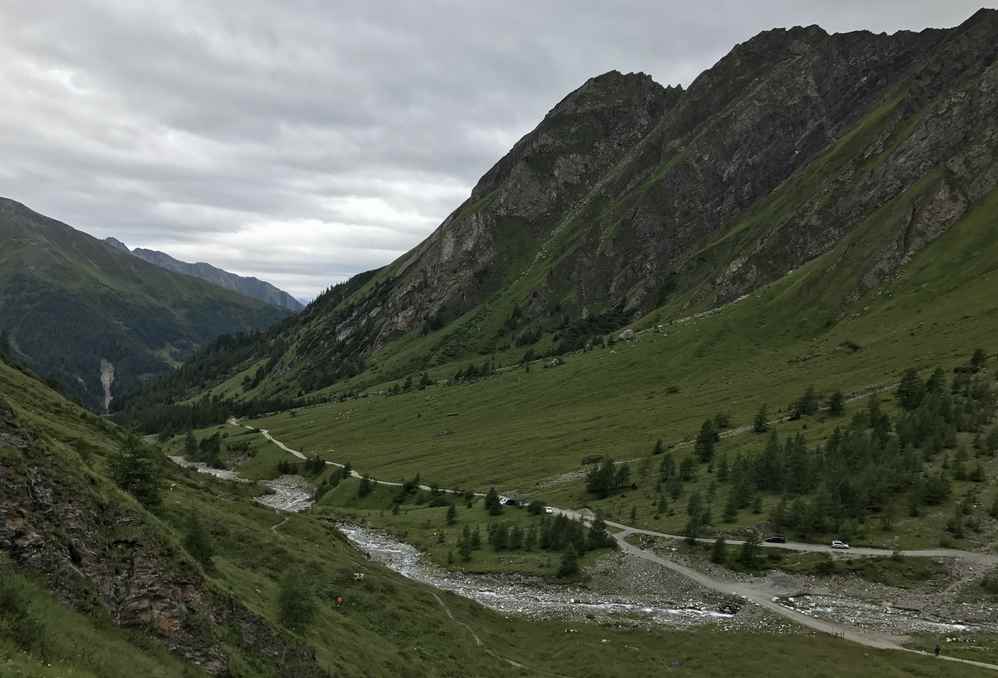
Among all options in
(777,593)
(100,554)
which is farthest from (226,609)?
(777,593)

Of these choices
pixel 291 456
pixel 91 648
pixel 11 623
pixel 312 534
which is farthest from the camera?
pixel 291 456

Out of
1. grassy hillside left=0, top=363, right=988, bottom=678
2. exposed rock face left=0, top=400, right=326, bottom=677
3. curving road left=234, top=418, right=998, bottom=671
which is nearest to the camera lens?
grassy hillside left=0, top=363, right=988, bottom=678

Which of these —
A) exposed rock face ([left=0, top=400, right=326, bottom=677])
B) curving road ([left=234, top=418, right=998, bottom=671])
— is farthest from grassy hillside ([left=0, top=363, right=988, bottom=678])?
curving road ([left=234, top=418, right=998, bottom=671])

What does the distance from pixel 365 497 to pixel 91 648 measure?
12936 cm

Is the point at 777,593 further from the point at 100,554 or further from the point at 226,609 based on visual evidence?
the point at 100,554

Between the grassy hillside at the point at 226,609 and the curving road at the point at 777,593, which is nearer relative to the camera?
the grassy hillside at the point at 226,609

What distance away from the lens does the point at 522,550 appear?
100000 mm

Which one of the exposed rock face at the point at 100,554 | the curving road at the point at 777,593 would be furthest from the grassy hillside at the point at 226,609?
the curving road at the point at 777,593

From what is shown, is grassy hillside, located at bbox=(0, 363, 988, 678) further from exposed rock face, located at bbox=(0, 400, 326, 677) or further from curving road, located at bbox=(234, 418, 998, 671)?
curving road, located at bbox=(234, 418, 998, 671)

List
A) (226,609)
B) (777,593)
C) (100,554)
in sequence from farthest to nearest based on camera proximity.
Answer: (777,593) → (226,609) → (100,554)

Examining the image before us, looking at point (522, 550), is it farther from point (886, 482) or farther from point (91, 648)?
point (91, 648)

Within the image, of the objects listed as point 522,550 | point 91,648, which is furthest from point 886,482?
point 91,648

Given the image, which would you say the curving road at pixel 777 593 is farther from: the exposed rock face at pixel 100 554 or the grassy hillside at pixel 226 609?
the exposed rock face at pixel 100 554

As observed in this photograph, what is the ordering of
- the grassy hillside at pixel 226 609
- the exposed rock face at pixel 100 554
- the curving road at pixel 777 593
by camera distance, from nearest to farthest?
1. the grassy hillside at pixel 226 609
2. the exposed rock face at pixel 100 554
3. the curving road at pixel 777 593
